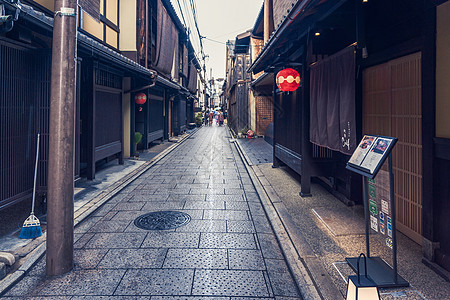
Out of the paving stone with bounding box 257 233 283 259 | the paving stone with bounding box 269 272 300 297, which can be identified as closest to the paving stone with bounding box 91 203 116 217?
the paving stone with bounding box 257 233 283 259

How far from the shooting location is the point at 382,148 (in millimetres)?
3945

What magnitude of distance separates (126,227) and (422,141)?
575 centimetres

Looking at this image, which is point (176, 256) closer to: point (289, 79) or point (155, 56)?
point (289, 79)

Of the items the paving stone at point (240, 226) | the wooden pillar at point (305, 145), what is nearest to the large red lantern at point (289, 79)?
the wooden pillar at point (305, 145)

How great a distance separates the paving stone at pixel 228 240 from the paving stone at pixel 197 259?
0.24 meters

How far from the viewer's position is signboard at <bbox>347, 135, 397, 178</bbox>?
3.79 meters

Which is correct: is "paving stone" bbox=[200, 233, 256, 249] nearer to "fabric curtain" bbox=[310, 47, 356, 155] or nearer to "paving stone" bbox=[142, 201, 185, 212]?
"paving stone" bbox=[142, 201, 185, 212]

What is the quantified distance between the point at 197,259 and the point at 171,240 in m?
0.97

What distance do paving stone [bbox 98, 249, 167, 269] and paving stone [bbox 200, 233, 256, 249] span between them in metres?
0.84

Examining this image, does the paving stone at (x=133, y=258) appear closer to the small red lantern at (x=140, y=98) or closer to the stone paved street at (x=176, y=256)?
the stone paved street at (x=176, y=256)

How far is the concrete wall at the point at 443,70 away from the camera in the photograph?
405 cm

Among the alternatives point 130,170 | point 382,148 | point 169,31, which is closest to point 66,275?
point 382,148

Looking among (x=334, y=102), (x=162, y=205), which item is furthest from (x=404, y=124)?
(x=162, y=205)

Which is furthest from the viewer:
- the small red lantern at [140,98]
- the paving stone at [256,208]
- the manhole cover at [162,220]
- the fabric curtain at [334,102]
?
the small red lantern at [140,98]
